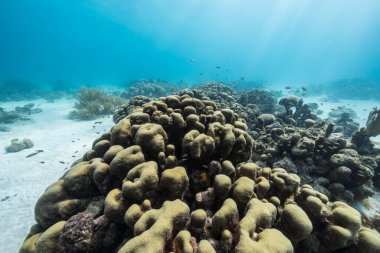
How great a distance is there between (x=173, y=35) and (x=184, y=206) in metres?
150

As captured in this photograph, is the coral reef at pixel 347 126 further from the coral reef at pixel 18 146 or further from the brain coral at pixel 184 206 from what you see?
the coral reef at pixel 18 146

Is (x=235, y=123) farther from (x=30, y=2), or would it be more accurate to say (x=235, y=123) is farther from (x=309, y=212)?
(x=30, y=2)

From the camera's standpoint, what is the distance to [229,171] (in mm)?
3475

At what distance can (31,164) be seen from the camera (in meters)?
9.74

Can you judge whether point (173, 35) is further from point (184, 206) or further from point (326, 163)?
point (184, 206)

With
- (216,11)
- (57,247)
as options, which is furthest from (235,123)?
(216,11)

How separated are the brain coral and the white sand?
3.33 meters

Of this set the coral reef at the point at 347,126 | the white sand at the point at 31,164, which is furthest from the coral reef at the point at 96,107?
the coral reef at the point at 347,126

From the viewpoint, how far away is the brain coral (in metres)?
2.46

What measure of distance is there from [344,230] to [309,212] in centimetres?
47

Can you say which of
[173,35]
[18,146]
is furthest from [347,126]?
[173,35]

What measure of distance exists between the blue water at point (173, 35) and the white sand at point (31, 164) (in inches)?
2443

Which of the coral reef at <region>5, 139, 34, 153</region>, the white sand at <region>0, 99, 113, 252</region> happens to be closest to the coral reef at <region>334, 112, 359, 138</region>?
the white sand at <region>0, 99, 113, 252</region>

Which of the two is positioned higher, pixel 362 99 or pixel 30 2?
pixel 30 2
